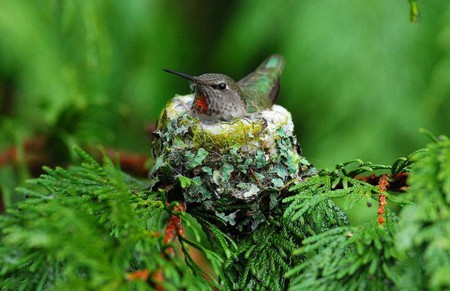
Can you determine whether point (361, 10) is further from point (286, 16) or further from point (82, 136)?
point (82, 136)

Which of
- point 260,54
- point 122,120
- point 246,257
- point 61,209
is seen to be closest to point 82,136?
point 122,120

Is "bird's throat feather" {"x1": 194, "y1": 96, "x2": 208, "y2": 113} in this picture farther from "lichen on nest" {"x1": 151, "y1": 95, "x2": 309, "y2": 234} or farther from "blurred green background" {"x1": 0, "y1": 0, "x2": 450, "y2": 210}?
"blurred green background" {"x1": 0, "y1": 0, "x2": 450, "y2": 210}

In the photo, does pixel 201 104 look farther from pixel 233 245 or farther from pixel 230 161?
pixel 233 245

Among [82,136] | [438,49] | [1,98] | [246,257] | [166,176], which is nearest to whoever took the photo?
[246,257]

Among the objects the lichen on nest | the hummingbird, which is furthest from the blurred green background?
the lichen on nest

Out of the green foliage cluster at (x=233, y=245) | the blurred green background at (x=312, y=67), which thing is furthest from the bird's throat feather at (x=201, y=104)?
the blurred green background at (x=312, y=67)

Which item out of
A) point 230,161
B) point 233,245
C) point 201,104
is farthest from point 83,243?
point 201,104

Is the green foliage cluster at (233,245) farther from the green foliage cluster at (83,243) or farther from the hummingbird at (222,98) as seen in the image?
the hummingbird at (222,98)
